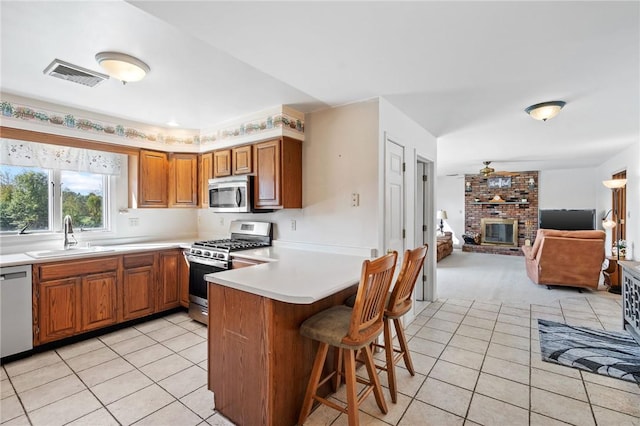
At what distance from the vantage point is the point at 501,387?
221cm

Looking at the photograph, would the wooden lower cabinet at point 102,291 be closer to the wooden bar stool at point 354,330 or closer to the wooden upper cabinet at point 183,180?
the wooden upper cabinet at point 183,180

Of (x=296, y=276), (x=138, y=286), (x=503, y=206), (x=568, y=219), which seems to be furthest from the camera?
(x=503, y=206)

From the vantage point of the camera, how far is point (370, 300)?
1665 mm

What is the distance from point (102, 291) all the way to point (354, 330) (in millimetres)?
2777

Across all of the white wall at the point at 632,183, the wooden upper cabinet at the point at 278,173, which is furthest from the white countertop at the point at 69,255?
the white wall at the point at 632,183

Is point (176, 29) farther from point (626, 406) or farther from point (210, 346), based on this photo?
point (626, 406)

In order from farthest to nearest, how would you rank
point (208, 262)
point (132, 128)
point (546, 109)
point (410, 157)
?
point (132, 128)
point (410, 157)
point (208, 262)
point (546, 109)

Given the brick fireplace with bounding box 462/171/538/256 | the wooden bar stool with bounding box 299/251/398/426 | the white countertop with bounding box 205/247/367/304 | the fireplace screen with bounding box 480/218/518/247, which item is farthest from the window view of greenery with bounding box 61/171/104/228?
the fireplace screen with bounding box 480/218/518/247

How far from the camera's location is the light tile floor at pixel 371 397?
189cm

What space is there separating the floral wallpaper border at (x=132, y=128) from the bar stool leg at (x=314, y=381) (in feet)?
7.00

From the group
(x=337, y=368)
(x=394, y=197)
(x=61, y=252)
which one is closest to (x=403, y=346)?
(x=337, y=368)

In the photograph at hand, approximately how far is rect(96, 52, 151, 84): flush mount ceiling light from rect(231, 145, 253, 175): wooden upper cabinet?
4.19ft

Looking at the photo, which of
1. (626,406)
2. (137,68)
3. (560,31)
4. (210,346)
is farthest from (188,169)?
(626,406)

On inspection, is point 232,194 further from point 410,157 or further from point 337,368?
point 337,368
